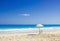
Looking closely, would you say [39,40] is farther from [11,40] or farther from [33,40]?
[11,40]

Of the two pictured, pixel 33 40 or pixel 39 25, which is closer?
pixel 33 40

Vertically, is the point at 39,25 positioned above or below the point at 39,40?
above

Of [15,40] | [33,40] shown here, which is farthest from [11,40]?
[33,40]

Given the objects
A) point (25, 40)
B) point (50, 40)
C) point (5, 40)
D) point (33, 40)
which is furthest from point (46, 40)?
point (5, 40)

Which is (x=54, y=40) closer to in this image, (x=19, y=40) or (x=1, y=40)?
(x=19, y=40)

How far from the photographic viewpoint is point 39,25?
293 inches

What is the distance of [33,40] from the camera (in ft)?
17.9

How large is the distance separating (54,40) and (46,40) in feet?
1.09

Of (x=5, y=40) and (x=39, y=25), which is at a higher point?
(x=39, y=25)

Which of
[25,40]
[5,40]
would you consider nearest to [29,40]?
[25,40]

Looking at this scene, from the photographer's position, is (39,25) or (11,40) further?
(39,25)

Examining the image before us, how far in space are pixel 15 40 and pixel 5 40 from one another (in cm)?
43

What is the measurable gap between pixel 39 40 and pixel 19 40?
2.78 ft

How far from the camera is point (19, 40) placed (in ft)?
17.9
